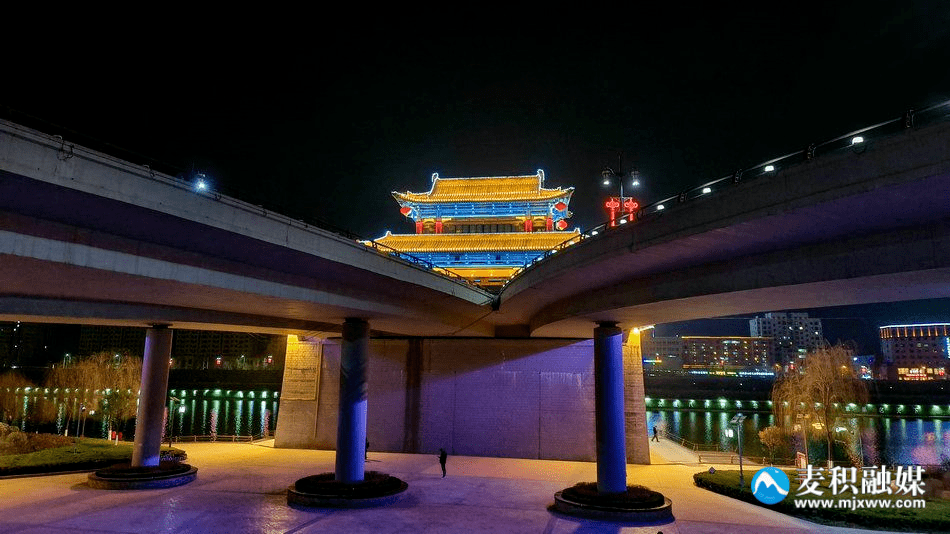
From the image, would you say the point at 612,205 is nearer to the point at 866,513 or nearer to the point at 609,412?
the point at 609,412

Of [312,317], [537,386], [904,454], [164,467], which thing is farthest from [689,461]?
[904,454]

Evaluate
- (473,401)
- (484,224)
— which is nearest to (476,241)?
(484,224)

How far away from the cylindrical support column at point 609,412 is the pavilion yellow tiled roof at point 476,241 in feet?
87.4

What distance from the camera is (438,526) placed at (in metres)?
17.2

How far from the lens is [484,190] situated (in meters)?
55.1

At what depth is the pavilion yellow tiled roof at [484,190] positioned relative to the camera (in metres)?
53.1

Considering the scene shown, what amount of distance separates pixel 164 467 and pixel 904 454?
5634 cm

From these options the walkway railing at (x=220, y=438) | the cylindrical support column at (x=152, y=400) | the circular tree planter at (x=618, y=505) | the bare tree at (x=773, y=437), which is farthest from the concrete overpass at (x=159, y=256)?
the bare tree at (x=773, y=437)

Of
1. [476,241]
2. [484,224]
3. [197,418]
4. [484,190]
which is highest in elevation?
[484,190]

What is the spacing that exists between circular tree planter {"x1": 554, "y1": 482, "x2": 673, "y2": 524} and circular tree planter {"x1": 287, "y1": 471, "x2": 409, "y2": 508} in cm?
593

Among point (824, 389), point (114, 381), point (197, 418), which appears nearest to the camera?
point (824, 389)

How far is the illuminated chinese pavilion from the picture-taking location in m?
48.7

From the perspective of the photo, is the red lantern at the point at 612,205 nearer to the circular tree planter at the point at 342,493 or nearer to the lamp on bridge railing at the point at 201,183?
the circular tree planter at the point at 342,493

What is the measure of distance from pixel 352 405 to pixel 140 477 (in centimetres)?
872
